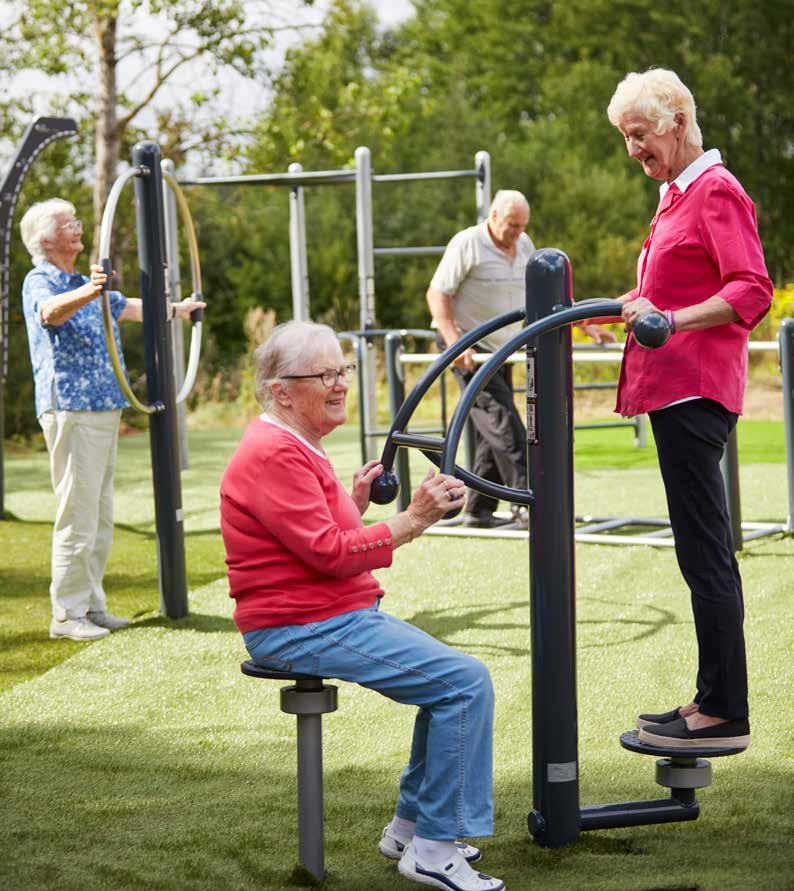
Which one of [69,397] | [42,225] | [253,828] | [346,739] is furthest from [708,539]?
[42,225]

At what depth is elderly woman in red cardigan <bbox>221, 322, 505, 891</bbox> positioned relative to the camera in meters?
2.59

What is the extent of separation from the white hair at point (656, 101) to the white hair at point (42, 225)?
2537mm

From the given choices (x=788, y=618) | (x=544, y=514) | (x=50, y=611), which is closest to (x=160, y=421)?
(x=50, y=611)

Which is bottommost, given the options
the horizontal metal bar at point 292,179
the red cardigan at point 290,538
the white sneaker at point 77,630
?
the white sneaker at point 77,630

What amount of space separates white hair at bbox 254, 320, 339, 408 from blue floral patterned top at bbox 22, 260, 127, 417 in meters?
2.28

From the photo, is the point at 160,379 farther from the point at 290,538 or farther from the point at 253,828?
the point at 290,538

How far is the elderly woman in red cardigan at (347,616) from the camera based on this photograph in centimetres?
259

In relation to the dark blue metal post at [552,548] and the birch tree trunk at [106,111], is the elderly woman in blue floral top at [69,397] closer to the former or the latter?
the dark blue metal post at [552,548]

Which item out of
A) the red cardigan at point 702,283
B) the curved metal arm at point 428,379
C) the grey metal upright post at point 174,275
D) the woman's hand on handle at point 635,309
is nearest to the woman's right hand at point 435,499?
the curved metal arm at point 428,379

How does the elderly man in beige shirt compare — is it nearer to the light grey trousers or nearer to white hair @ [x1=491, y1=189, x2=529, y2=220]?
white hair @ [x1=491, y1=189, x2=529, y2=220]

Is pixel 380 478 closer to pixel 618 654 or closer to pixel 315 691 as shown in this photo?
pixel 315 691

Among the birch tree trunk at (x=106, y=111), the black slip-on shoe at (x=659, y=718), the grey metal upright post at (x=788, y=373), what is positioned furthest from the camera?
the birch tree trunk at (x=106, y=111)

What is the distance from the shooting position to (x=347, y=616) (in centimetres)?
266

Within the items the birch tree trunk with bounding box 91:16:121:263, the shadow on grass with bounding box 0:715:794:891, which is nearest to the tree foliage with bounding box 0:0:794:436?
the birch tree trunk with bounding box 91:16:121:263
